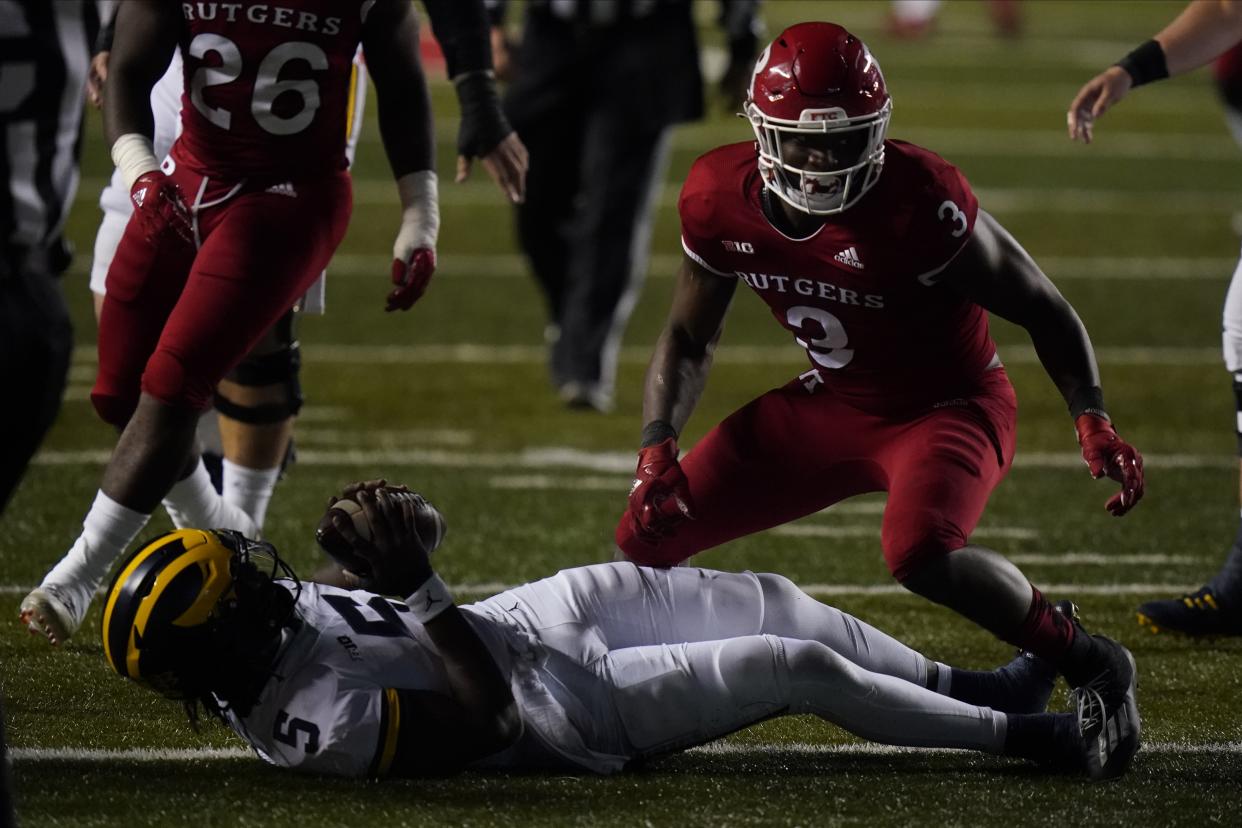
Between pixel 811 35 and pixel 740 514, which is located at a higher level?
pixel 811 35

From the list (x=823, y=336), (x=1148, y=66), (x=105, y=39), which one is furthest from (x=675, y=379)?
(x=105, y=39)

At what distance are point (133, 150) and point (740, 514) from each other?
133 cm

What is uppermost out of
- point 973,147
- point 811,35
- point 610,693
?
point 811,35

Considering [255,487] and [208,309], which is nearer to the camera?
[208,309]

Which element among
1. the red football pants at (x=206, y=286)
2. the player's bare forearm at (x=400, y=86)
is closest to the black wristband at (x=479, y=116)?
the player's bare forearm at (x=400, y=86)

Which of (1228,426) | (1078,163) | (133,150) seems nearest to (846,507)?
(1228,426)

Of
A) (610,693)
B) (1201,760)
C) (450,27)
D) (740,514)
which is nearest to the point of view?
(610,693)

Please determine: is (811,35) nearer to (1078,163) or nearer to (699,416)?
(699,416)

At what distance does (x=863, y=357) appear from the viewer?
12.5ft

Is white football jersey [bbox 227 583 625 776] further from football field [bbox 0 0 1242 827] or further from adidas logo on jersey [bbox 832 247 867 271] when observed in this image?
adidas logo on jersey [bbox 832 247 867 271]

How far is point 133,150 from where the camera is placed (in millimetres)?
3938

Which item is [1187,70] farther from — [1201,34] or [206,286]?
[206,286]

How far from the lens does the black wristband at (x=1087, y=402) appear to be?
3.61 metres

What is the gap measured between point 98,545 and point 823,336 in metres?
1.39
